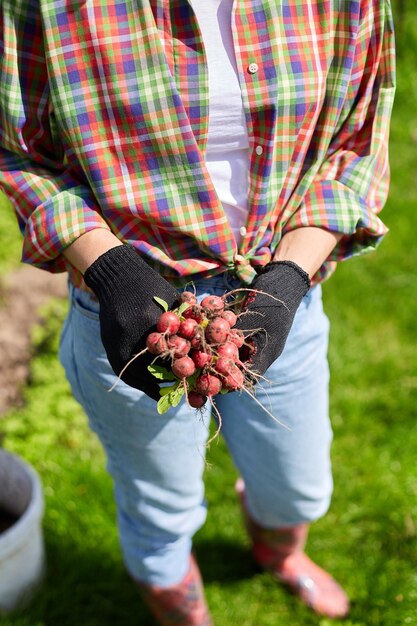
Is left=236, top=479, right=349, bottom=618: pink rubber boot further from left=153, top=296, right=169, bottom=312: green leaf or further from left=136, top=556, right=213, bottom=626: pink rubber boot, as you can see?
left=153, top=296, right=169, bottom=312: green leaf

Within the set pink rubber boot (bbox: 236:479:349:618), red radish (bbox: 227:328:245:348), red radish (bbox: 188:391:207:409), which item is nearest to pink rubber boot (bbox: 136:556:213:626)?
pink rubber boot (bbox: 236:479:349:618)

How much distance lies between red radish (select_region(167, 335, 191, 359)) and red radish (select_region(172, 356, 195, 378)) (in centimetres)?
1

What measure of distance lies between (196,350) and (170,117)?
483mm

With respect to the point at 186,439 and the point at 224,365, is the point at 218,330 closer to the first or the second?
the point at 224,365

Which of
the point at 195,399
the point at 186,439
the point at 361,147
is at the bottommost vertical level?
the point at 186,439

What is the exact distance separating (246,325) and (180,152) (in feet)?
1.26

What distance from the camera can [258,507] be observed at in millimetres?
2234

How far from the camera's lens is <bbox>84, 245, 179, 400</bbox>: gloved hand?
4.88 ft

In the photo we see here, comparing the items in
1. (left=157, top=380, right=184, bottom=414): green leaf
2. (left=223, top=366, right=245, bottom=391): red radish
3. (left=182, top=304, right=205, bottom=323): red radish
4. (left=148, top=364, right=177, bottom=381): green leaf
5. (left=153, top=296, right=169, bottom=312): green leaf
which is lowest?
(left=157, top=380, right=184, bottom=414): green leaf

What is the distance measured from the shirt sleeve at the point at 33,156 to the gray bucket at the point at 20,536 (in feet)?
3.25

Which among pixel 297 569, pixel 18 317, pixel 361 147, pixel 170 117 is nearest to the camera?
pixel 170 117

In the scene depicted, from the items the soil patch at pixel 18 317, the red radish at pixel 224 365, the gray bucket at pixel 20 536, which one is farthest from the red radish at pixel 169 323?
the soil patch at pixel 18 317

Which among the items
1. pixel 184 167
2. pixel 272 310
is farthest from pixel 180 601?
pixel 184 167

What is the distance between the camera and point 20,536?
2.27m
